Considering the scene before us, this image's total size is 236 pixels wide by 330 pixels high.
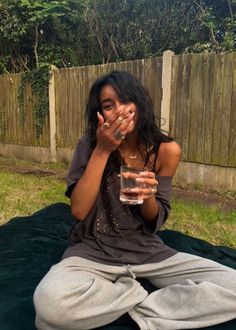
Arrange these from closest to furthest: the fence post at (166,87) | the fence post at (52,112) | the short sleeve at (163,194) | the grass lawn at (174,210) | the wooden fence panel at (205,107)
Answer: the short sleeve at (163,194) < the grass lawn at (174,210) < the wooden fence panel at (205,107) < the fence post at (166,87) < the fence post at (52,112)

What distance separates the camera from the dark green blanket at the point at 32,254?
2.49 metres

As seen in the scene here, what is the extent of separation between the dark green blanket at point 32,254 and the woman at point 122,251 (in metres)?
0.16

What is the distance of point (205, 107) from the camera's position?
615cm

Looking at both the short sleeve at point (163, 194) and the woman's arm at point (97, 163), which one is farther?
the short sleeve at point (163, 194)

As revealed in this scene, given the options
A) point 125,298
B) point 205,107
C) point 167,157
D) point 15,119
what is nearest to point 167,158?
point 167,157

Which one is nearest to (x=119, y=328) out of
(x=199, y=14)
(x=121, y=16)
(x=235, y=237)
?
(x=235, y=237)

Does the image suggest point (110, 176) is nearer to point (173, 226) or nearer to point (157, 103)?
point (173, 226)

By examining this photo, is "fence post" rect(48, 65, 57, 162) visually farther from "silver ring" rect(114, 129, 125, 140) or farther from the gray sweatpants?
"silver ring" rect(114, 129, 125, 140)

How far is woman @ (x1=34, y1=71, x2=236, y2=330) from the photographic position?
86.1 inches

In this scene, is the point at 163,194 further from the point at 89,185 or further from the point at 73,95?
the point at 73,95

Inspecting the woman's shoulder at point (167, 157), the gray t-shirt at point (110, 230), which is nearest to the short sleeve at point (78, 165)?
the gray t-shirt at point (110, 230)

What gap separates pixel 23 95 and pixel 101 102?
24.8ft

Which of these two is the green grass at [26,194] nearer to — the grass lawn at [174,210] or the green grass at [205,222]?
the grass lawn at [174,210]

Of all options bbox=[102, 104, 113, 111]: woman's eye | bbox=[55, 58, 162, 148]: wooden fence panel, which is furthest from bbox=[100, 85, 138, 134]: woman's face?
bbox=[55, 58, 162, 148]: wooden fence panel
